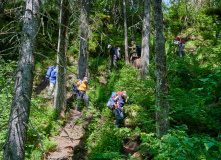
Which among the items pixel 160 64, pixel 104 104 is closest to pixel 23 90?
pixel 160 64

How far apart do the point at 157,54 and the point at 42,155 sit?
16.4 ft

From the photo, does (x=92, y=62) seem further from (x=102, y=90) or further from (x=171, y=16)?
(x=171, y=16)

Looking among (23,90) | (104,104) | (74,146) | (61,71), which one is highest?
(61,71)

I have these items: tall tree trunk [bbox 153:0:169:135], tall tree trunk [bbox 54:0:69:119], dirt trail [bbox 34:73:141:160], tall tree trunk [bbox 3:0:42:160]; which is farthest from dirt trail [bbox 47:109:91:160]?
tall tree trunk [bbox 153:0:169:135]

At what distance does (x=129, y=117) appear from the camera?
7.13 metres

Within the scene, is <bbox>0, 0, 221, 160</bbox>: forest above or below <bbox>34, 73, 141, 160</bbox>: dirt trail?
above

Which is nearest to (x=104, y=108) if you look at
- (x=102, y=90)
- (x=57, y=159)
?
(x=102, y=90)

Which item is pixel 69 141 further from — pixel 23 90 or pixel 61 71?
pixel 23 90

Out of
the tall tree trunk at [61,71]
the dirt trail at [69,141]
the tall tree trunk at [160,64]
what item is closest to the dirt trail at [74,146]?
the dirt trail at [69,141]

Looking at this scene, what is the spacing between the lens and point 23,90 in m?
2.97

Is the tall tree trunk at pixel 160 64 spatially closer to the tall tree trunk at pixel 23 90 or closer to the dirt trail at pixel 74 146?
the dirt trail at pixel 74 146

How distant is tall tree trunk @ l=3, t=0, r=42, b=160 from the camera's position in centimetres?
280

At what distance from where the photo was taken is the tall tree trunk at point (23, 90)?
280 cm

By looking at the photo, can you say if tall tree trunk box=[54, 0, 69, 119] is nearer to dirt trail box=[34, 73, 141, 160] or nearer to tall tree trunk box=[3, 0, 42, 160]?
dirt trail box=[34, 73, 141, 160]
